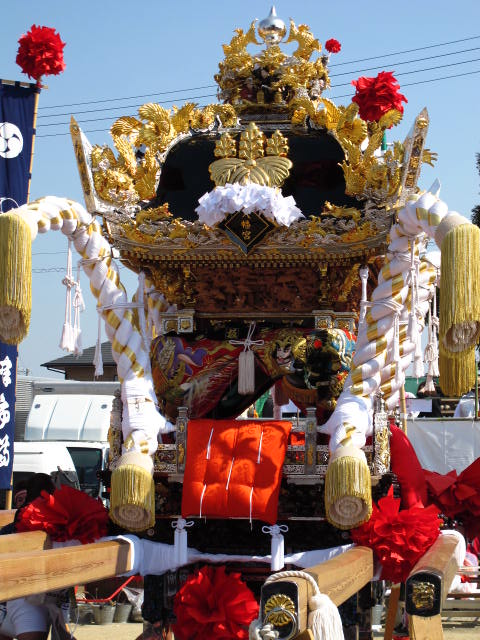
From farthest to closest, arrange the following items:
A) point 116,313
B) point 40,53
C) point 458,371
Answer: point 40,53 → point 116,313 → point 458,371

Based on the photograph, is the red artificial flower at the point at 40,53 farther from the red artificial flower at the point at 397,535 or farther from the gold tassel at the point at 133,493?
the red artificial flower at the point at 397,535

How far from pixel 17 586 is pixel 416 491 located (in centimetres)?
261

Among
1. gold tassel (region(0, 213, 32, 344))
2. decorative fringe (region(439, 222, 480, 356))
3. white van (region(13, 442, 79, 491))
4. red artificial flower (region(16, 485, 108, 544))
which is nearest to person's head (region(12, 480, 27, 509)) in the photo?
red artificial flower (region(16, 485, 108, 544))

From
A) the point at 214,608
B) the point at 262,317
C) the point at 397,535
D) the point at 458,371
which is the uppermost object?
the point at 262,317

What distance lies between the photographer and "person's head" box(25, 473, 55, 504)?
6.41 m

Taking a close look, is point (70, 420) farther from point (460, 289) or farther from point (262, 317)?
point (460, 289)

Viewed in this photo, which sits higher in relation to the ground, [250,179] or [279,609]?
[250,179]

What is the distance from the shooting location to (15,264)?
5.17 m

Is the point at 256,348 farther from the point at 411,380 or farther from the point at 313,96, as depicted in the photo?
the point at 411,380

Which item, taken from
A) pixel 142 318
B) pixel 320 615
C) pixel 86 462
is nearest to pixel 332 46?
pixel 142 318

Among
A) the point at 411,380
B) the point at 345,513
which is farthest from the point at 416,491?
the point at 411,380

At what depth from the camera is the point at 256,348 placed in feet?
21.5

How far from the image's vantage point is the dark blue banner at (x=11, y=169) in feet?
27.1

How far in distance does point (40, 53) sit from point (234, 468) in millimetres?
3099
